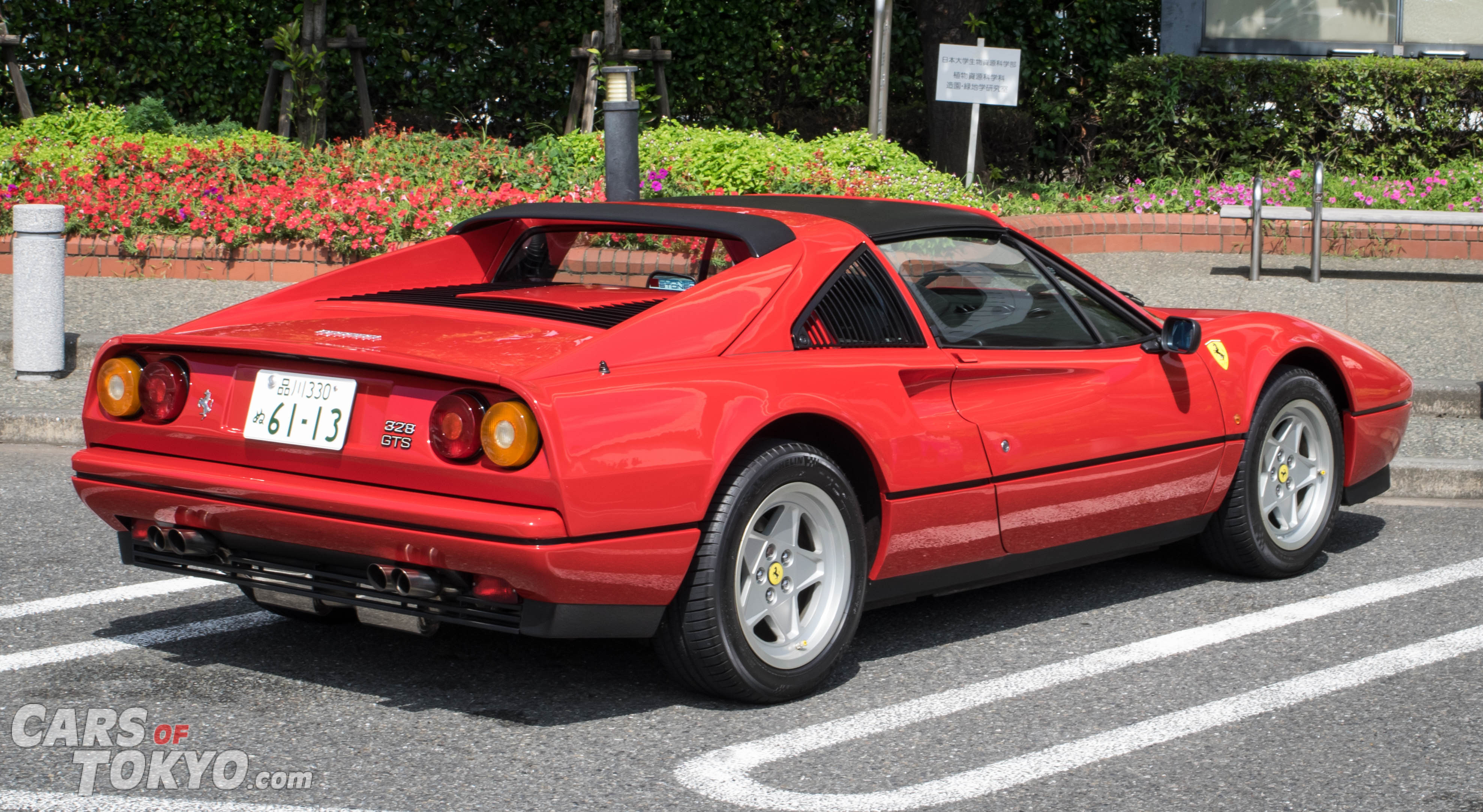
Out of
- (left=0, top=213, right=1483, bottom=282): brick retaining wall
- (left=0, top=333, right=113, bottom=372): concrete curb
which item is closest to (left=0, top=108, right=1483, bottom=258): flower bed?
(left=0, top=213, right=1483, bottom=282): brick retaining wall

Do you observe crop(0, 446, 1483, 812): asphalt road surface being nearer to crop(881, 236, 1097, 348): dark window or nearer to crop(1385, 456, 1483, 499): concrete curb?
crop(881, 236, 1097, 348): dark window

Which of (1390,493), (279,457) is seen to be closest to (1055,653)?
(279,457)

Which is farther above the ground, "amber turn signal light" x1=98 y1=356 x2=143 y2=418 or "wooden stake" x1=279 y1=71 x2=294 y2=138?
"wooden stake" x1=279 y1=71 x2=294 y2=138

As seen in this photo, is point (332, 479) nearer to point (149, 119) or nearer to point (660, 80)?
point (660, 80)

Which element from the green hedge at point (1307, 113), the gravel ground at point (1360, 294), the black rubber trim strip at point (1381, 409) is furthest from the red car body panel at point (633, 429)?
the green hedge at point (1307, 113)

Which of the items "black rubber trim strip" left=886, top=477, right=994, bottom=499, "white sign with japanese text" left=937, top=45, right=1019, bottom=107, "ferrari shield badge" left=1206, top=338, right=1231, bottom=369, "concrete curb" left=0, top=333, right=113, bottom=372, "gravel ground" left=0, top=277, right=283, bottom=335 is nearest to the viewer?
"black rubber trim strip" left=886, top=477, right=994, bottom=499

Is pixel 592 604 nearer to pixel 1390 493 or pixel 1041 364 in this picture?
pixel 1041 364

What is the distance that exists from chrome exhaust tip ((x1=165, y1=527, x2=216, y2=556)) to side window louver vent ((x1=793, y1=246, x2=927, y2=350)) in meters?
1.54

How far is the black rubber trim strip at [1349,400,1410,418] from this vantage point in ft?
18.3

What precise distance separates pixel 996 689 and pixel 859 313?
1.05m

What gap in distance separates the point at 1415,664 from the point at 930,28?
36.5 ft

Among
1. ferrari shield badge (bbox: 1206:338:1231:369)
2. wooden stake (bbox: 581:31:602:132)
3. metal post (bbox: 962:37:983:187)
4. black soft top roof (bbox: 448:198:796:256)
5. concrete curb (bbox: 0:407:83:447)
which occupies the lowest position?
concrete curb (bbox: 0:407:83:447)

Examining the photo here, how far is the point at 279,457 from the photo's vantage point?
379 centimetres

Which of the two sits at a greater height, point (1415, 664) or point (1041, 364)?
point (1041, 364)
